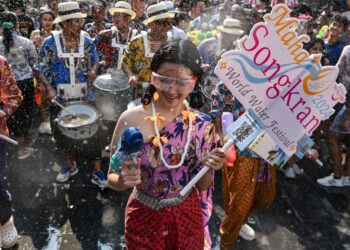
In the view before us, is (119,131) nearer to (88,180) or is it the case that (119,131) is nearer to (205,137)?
(205,137)

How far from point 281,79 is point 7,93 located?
2.67 metres

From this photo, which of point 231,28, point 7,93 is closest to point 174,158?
point 7,93

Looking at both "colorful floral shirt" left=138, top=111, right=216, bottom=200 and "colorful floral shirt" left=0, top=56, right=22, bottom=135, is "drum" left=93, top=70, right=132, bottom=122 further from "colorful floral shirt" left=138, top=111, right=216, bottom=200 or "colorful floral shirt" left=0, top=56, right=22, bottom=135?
"colorful floral shirt" left=138, top=111, right=216, bottom=200

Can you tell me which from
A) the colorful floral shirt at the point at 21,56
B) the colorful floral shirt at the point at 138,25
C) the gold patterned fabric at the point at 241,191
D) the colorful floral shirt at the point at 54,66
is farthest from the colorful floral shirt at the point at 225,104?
the colorful floral shirt at the point at 138,25

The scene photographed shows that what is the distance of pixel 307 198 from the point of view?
523 centimetres

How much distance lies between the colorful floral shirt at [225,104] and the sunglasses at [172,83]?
1.17 m

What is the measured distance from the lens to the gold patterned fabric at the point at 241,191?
348 centimetres

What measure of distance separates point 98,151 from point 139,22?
3178 millimetres

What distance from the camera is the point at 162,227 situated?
242 cm

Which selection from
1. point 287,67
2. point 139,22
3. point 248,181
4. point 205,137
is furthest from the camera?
point 139,22

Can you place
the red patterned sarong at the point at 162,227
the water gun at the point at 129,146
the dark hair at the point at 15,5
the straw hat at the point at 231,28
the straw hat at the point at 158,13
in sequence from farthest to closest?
the dark hair at the point at 15,5, the straw hat at the point at 231,28, the straw hat at the point at 158,13, the red patterned sarong at the point at 162,227, the water gun at the point at 129,146

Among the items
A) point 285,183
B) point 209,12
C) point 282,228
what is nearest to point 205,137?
point 282,228

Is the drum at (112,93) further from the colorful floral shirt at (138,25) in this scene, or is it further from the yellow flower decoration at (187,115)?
the yellow flower decoration at (187,115)

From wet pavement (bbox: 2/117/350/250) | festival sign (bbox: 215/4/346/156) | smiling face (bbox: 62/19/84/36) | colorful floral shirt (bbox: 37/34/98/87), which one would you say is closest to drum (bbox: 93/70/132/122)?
colorful floral shirt (bbox: 37/34/98/87)
